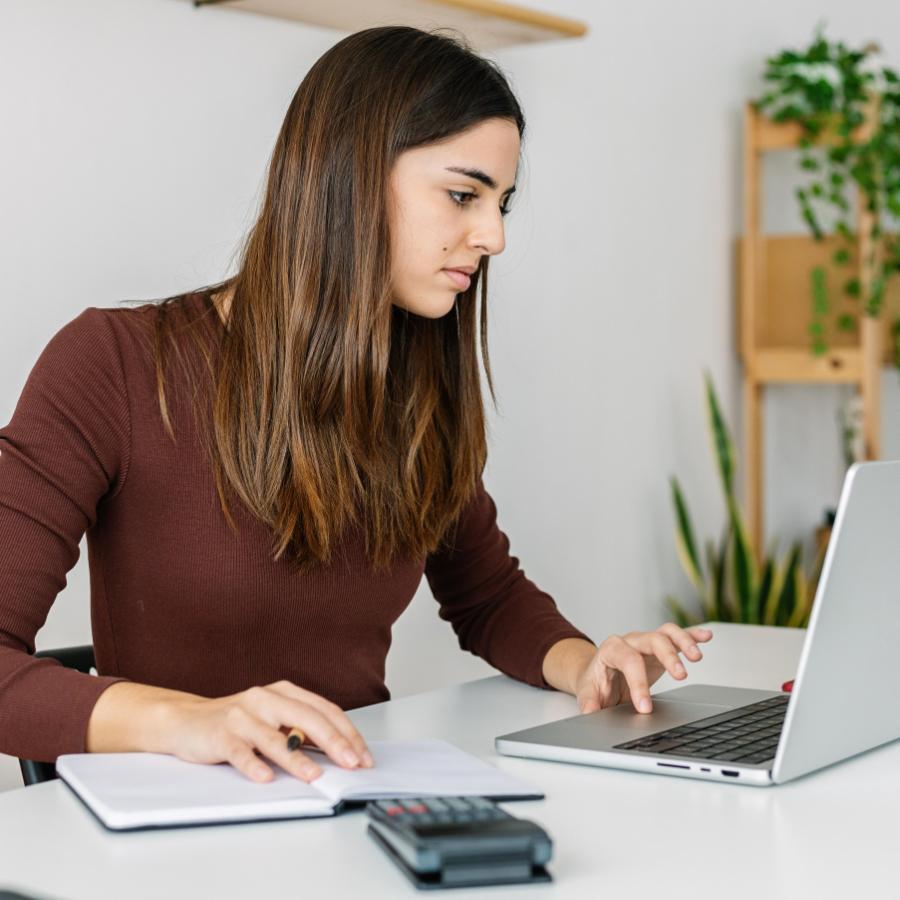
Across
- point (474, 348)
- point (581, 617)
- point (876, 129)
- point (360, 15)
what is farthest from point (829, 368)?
point (474, 348)

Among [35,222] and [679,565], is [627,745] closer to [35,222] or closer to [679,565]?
[35,222]

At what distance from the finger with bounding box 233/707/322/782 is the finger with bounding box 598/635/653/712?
0.40 metres

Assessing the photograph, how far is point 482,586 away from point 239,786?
0.80 m

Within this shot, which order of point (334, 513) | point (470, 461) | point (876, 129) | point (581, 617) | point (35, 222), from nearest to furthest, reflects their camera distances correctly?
1. point (334, 513)
2. point (470, 461)
3. point (35, 222)
4. point (581, 617)
5. point (876, 129)

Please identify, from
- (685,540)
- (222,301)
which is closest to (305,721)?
(222,301)

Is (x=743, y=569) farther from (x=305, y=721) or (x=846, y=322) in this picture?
(x=305, y=721)

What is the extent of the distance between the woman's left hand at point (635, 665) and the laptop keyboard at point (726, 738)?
0.24 ft

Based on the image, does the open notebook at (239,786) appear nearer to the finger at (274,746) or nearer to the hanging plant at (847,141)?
the finger at (274,746)

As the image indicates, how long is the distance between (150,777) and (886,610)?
22.9 inches

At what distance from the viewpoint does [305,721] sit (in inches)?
40.3

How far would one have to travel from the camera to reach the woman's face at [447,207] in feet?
4.90

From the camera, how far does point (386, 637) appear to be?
1692mm

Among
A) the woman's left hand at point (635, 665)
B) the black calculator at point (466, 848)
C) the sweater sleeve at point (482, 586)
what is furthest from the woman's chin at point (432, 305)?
the black calculator at point (466, 848)

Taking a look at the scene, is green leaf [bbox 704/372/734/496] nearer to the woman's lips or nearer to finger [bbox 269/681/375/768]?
the woman's lips
